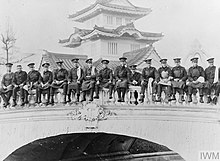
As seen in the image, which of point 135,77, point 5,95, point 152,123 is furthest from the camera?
point 5,95

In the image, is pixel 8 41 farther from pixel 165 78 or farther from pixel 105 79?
pixel 165 78

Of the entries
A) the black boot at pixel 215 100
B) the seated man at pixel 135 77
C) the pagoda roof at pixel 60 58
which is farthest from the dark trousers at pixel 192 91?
the pagoda roof at pixel 60 58

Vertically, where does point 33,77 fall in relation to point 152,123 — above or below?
above

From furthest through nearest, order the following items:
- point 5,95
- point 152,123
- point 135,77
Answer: point 5,95, point 135,77, point 152,123

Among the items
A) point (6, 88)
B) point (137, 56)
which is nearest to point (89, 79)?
point (137, 56)

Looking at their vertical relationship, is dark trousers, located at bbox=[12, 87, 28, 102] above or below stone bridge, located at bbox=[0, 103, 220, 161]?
above

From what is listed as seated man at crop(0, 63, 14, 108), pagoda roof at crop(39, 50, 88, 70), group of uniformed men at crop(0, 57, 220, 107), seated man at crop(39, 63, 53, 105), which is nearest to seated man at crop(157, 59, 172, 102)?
group of uniformed men at crop(0, 57, 220, 107)

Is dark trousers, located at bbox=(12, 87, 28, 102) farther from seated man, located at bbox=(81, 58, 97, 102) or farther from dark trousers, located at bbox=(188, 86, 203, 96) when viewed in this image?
dark trousers, located at bbox=(188, 86, 203, 96)
